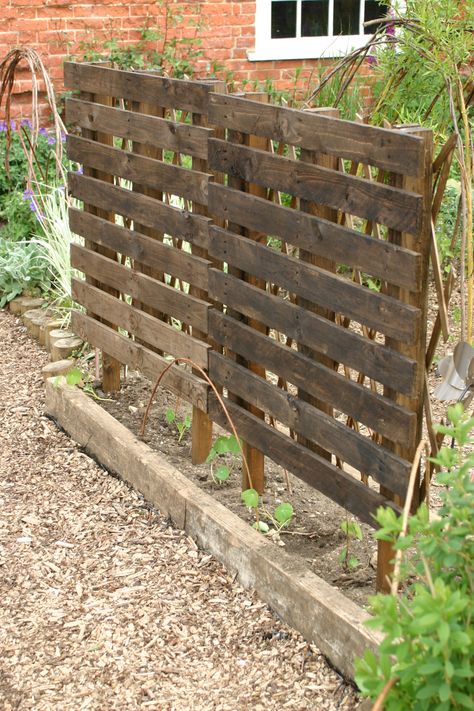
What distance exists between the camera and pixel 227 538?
331 cm

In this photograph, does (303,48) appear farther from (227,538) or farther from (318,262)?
(227,538)

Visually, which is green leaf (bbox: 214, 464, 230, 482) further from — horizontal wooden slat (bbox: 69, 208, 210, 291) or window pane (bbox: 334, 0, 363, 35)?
window pane (bbox: 334, 0, 363, 35)

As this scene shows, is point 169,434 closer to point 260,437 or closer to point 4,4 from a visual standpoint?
point 260,437

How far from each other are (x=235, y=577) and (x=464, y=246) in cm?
128

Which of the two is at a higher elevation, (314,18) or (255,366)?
(314,18)

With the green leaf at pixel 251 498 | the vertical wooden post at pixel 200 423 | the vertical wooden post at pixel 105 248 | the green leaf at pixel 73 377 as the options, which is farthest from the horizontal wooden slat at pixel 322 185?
the green leaf at pixel 73 377

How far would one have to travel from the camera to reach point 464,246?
8.96ft

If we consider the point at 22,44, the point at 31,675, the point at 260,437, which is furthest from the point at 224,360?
the point at 22,44

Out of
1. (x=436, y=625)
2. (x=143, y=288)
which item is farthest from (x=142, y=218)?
(x=436, y=625)

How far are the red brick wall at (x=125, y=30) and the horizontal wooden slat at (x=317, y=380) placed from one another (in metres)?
4.25

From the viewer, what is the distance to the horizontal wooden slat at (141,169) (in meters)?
3.61

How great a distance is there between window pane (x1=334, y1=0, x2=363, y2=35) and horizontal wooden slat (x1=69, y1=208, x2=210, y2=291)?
4.74m

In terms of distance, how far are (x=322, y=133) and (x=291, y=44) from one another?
562 centimetres

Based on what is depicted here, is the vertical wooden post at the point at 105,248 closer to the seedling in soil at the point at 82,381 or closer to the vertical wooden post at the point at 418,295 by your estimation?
the seedling in soil at the point at 82,381
